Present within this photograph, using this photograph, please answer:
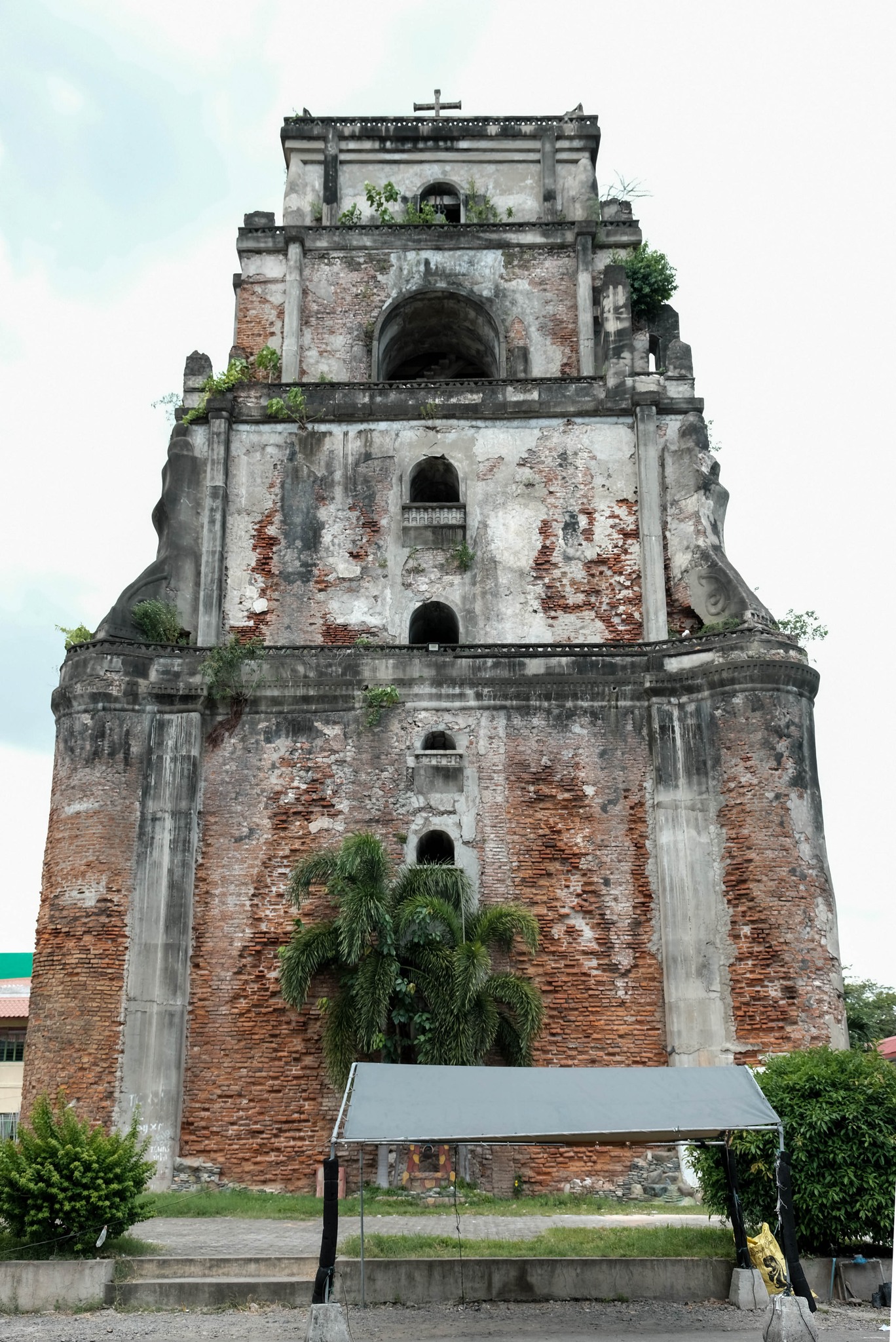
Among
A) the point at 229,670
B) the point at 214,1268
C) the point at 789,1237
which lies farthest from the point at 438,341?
the point at 789,1237

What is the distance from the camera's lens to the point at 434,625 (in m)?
19.2

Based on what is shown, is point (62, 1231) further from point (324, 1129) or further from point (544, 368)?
point (544, 368)

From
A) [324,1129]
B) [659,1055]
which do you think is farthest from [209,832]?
[659,1055]

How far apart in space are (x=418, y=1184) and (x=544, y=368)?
12.4 m

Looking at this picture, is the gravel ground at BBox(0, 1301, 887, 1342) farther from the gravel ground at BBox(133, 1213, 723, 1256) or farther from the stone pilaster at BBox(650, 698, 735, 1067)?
the stone pilaster at BBox(650, 698, 735, 1067)

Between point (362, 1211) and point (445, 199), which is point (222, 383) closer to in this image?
point (445, 199)

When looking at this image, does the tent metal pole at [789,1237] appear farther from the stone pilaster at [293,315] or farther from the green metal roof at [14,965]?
the green metal roof at [14,965]

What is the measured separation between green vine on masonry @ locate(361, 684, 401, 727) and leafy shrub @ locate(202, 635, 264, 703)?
5.07ft

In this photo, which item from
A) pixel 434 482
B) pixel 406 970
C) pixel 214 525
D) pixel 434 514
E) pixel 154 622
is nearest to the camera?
pixel 406 970

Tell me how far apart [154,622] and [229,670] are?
4.48 ft

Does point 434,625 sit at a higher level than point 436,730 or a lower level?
higher

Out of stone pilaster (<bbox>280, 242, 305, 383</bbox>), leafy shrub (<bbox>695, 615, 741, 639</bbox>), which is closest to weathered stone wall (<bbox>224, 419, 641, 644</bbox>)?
leafy shrub (<bbox>695, 615, 741, 639</bbox>)

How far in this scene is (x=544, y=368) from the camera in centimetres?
2080

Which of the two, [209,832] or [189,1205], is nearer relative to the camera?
[189,1205]
